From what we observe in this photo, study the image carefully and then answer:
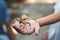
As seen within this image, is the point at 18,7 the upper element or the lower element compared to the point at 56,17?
lower

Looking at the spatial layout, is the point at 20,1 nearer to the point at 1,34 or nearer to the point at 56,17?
the point at 1,34

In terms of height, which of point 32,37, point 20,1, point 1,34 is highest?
point 32,37

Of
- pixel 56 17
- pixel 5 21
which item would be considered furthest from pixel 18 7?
pixel 56 17

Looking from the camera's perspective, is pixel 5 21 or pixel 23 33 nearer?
pixel 23 33

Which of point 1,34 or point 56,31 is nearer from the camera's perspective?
point 56,31

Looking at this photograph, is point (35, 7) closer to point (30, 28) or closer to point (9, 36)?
A: point (9, 36)

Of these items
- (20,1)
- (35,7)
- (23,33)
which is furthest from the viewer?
(20,1)

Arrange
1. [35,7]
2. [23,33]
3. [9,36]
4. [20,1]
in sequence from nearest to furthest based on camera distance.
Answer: [23,33] → [9,36] → [35,7] → [20,1]

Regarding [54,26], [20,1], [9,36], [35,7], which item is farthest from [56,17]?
[20,1]

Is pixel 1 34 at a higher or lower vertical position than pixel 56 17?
lower
